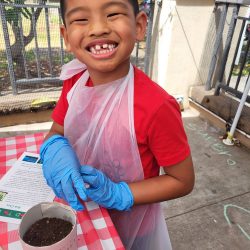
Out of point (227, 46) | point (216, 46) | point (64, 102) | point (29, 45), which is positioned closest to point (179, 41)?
point (216, 46)

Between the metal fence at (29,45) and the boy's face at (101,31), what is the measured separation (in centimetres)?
254

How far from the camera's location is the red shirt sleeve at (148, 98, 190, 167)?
963mm

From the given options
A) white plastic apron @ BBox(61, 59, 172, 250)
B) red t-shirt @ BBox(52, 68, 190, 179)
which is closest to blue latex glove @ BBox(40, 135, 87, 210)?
white plastic apron @ BBox(61, 59, 172, 250)

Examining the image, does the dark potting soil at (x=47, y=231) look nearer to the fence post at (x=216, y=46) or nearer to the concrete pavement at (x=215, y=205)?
the concrete pavement at (x=215, y=205)

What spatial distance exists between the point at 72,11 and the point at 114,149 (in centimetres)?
51

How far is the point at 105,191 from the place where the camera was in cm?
93

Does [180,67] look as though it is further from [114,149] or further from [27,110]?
[114,149]

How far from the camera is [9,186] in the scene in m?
1.08

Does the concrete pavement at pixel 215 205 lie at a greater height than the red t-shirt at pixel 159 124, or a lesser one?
lesser

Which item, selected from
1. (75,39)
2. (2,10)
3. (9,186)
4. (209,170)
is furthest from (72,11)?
(2,10)

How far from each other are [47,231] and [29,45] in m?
3.21

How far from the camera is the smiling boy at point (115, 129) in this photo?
3.03ft

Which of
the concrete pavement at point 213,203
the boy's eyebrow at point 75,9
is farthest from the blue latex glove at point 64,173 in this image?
the concrete pavement at point 213,203

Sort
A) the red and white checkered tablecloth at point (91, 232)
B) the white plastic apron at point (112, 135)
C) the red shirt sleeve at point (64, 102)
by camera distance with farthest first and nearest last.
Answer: the red shirt sleeve at point (64, 102) < the white plastic apron at point (112, 135) < the red and white checkered tablecloth at point (91, 232)
